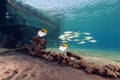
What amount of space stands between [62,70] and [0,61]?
7.40ft

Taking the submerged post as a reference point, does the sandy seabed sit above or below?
below

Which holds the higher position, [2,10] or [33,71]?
[2,10]

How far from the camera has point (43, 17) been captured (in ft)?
76.3

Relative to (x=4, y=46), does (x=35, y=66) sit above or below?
below

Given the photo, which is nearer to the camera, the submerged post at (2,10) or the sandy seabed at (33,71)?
the sandy seabed at (33,71)

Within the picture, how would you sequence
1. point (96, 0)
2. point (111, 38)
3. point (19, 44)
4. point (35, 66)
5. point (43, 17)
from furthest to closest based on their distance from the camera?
point (111, 38) → point (96, 0) → point (43, 17) → point (19, 44) → point (35, 66)

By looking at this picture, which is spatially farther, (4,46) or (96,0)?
(96,0)

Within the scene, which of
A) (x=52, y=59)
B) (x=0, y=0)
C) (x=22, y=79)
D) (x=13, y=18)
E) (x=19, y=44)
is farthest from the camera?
(x=13, y=18)

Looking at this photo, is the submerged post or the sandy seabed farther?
the submerged post

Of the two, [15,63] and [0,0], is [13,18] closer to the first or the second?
[0,0]

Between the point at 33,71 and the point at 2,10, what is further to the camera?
the point at 2,10

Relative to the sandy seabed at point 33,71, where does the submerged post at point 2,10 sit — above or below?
above

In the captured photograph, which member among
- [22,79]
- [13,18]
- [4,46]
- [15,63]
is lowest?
[22,79]

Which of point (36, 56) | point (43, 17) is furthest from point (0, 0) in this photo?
point (43, 17)
